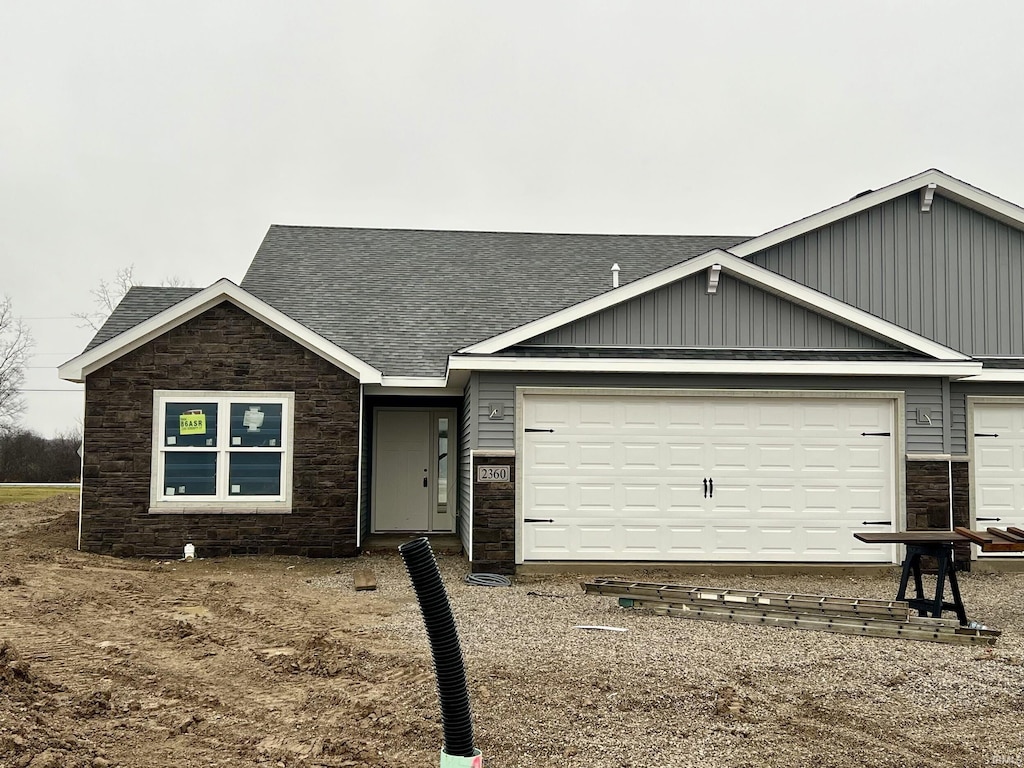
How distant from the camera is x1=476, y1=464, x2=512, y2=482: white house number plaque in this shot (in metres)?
10.7

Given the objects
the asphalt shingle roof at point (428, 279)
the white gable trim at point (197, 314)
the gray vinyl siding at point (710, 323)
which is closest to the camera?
the gray vinyl siding at point (710, 323)

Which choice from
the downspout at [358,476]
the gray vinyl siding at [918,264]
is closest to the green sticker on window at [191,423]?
the downspout at [358,476]

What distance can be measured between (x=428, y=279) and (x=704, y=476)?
756 cm

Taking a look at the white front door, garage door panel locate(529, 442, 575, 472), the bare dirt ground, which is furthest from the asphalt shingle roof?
the bare dirt ground

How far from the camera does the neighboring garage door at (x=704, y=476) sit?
10820 millimetres

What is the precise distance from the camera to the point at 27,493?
2400 centimetres

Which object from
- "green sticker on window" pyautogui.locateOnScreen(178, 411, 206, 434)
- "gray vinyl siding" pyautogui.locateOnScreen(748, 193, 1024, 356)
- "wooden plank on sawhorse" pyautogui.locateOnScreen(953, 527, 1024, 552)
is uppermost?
"gray vinyl siding" pyautogui.locateOnScreen(748, 193, 1024, 356)

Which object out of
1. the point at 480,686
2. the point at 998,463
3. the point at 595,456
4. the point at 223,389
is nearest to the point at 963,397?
the point at 998,463

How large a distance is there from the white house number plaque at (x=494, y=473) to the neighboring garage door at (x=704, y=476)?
0.26 meters

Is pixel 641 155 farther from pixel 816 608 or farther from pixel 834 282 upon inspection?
pixel 816 608

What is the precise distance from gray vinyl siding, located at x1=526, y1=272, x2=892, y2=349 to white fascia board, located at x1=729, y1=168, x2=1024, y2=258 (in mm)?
1367

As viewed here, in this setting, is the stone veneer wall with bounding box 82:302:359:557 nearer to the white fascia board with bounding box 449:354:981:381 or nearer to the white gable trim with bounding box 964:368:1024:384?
the white fascia board with bounding box 449:354:981:381

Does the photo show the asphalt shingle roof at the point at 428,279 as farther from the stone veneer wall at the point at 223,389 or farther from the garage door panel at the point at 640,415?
the garage door panel at the point at 640,415

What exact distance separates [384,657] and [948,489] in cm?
801
